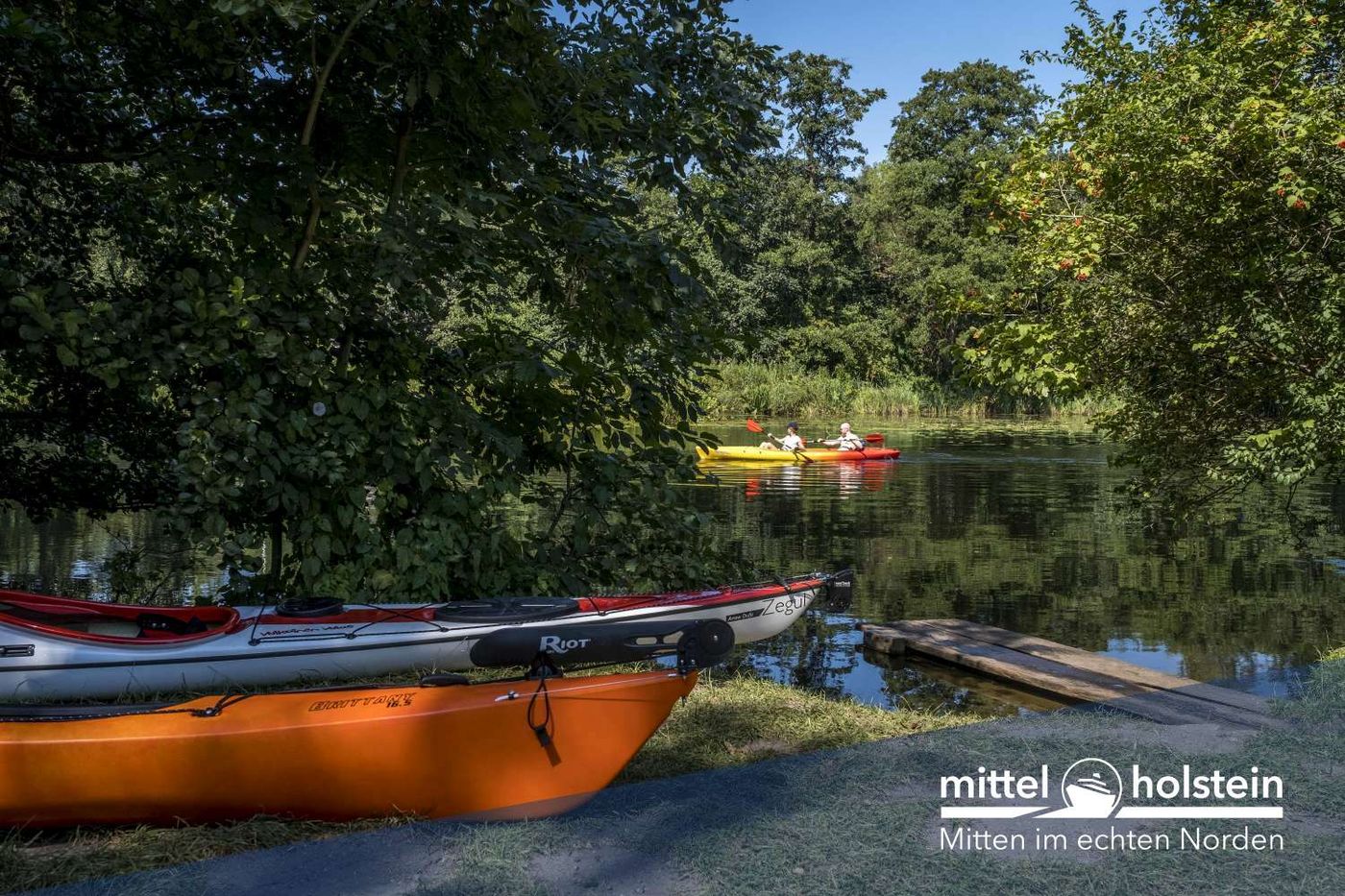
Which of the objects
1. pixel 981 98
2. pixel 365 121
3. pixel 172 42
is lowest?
pixel 365 121

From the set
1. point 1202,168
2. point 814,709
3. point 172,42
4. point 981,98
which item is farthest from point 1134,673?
point 981,98

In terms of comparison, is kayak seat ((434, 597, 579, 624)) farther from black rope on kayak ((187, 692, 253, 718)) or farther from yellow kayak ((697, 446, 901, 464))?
yellow kayak ((697, 446, 901, 464))

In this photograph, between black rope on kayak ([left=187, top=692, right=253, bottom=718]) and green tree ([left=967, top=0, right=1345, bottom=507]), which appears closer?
black rope on kayak ([left=187, top=692, right=253, bottom=718])

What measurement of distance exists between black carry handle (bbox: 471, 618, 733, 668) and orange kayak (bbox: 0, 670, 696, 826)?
0.42 ft

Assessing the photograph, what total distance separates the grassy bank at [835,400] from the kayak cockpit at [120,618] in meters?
32.2

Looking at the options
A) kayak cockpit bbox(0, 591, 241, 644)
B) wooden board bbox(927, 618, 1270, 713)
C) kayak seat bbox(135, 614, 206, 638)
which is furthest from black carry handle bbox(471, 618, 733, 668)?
wooden board bbox(927, 618, 1270, 713)

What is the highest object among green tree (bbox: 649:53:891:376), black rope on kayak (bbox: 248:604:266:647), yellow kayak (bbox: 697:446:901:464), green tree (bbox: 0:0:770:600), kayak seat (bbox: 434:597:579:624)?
green tree (bbox: 649:53:891:376)

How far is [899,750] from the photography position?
4.55 meters

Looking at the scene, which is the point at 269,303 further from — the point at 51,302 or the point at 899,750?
the point at 899,750

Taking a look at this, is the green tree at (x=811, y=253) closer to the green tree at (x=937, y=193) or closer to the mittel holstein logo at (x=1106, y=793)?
the green tree at (x=937, y=193)

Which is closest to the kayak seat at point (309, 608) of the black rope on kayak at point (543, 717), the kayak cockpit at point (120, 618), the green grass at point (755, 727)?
the kayak cockpit at point (120, 618)

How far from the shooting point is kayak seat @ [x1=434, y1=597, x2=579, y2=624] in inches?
207

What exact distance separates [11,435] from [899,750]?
571cm

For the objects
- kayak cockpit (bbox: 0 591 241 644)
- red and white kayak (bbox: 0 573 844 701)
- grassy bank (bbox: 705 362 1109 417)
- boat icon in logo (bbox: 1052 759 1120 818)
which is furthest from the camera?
grassy bank (bbox: 705 362 1109 417)
